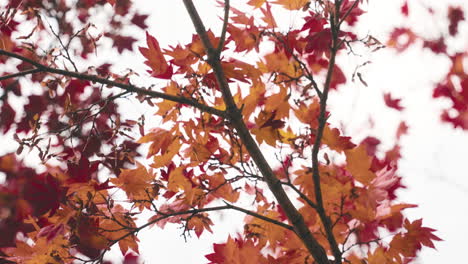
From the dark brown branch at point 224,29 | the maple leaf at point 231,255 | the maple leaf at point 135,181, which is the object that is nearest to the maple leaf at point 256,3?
the dark brown branch at point 224,29

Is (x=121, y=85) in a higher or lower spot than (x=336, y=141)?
higher

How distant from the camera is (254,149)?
51.9 inches

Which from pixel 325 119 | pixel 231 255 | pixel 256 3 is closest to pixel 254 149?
pixel 325 119

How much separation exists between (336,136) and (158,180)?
0.71 m

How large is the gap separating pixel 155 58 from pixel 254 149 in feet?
1.60

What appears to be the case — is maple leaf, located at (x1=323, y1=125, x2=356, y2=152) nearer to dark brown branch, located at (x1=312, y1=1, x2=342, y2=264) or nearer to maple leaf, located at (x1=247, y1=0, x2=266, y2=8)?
dark brown branch, located at (x1=312, y1=1, x2=342, y2=264)

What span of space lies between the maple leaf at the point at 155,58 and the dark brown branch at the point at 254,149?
0.16 m

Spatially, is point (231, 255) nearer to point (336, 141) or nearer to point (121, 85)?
point (336, 141)

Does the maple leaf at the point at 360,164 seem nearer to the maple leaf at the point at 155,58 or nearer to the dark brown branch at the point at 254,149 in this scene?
the dark brown branch at the point at 254,149

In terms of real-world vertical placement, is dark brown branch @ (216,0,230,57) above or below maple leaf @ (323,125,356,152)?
above

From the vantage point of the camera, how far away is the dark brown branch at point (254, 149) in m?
1.27

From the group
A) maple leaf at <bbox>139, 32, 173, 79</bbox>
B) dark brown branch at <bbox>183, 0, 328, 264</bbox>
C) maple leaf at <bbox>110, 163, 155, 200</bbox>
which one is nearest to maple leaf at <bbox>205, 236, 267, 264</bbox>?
dark brown branch at <bbox>183, 0, 328, 264</bbox>

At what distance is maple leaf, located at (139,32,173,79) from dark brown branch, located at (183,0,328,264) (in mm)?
163

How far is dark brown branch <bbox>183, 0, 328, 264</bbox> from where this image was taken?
127cm
